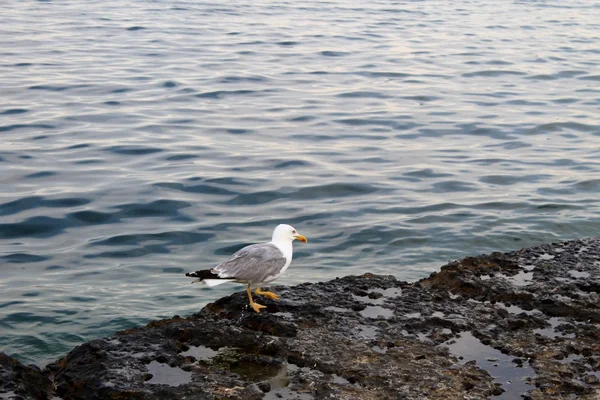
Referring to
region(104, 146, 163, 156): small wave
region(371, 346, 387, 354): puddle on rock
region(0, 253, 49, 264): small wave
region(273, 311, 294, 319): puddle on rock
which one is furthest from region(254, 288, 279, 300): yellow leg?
region(104, 146, 163, 156): small wave

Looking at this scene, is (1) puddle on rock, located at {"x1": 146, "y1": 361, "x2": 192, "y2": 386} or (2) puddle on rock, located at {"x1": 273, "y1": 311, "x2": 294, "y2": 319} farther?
(2) puddle on rock, located at {"x1": 273, "y1": 311, "x2": 294, "y2": 319}

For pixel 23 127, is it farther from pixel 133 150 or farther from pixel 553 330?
pixel 553 330

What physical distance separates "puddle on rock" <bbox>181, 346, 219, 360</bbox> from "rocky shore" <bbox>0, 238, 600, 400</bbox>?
13mm

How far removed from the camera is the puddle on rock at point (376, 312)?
6.45 meters

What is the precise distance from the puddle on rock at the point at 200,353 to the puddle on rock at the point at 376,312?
117cm

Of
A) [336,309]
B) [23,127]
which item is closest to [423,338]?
[336,309]

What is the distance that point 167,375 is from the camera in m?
5.50

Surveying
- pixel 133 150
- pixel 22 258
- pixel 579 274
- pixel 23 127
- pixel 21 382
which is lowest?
pixel 22 258

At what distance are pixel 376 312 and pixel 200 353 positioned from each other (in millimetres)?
1352

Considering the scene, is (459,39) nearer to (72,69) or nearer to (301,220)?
(72,69)

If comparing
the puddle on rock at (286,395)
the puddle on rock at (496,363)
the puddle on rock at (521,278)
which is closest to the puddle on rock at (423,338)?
the puddle on rock at (496,363)

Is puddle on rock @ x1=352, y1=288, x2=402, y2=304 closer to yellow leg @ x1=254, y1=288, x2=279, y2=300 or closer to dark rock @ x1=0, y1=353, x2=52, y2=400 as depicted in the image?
yellow leg @ x1=254, y1=288, x2=279, y2=300

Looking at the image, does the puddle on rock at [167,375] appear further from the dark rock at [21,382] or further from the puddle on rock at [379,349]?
the puddle on rock at [379,349]

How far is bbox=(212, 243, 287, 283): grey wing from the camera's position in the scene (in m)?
6.74
